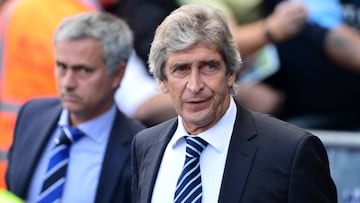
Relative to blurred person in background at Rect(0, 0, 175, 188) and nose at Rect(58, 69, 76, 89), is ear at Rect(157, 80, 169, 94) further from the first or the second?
blurred person in background at Rect(0, 0, 175, 188)

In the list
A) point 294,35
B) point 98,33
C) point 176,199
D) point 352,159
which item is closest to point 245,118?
point 176,199

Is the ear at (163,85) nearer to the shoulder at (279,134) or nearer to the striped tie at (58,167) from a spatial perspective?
the shoulder at (279,134)

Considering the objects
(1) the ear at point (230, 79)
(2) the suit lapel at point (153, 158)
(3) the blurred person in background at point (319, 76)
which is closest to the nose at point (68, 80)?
(2) the suit lapel at point (153, 158)

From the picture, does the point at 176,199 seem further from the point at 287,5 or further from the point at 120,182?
the point at 287,5

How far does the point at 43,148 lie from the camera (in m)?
5.22

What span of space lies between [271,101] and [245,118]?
2608 mm

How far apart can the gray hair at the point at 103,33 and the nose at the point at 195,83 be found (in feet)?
3.90

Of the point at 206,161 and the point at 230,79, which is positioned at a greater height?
the point at 230,79

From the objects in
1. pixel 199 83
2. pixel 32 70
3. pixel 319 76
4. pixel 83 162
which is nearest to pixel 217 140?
pixel 199 83

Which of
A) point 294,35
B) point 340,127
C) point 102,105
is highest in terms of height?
point 102,105

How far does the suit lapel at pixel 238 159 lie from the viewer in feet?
13.1

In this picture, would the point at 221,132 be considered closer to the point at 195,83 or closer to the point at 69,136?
the point at 195,83

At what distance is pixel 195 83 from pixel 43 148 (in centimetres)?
139

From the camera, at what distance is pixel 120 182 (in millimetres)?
4922
